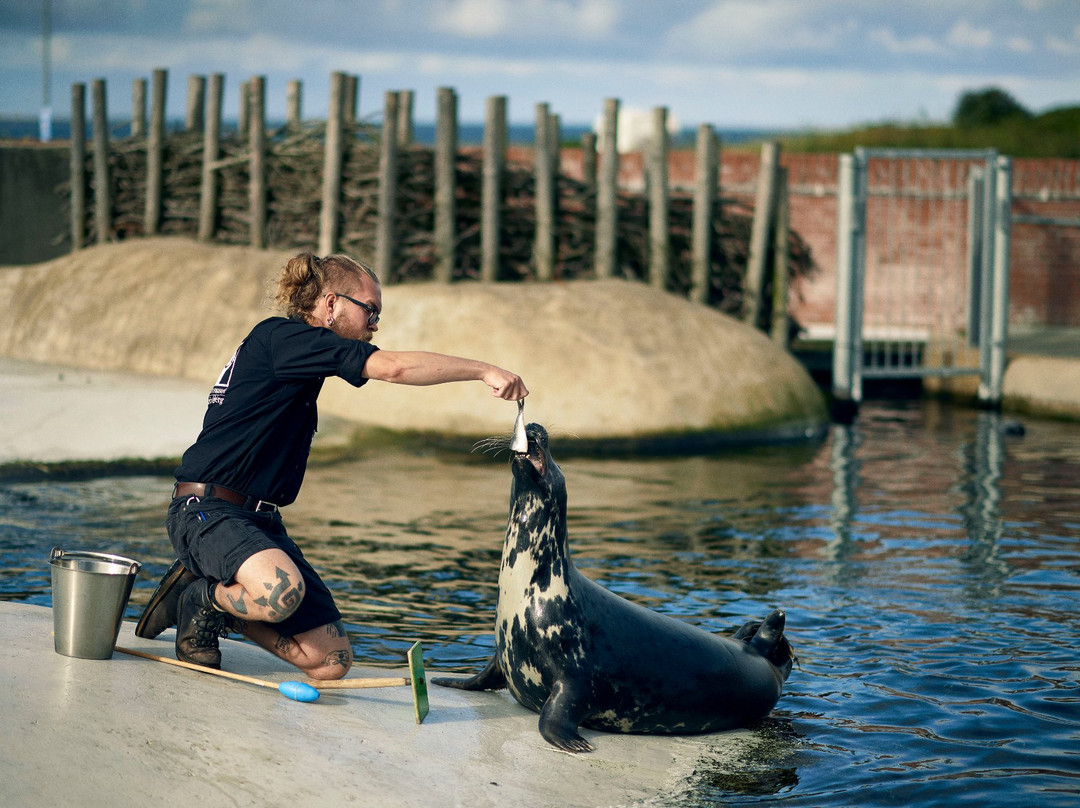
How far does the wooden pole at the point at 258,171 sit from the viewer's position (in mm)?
13914

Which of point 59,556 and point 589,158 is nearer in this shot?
point 59,556

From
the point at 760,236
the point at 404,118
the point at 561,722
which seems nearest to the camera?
the point at 561,722

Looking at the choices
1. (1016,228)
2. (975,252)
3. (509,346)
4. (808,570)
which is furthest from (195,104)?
(1016,228)

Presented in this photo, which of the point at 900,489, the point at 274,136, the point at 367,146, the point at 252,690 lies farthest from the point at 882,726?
the point at 274,136

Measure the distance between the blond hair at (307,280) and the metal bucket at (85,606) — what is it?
1102mm

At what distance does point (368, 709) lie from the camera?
15.4 feet

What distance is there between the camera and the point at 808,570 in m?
7.58

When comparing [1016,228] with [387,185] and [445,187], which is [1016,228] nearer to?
[445,187]

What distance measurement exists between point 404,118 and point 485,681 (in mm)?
9249

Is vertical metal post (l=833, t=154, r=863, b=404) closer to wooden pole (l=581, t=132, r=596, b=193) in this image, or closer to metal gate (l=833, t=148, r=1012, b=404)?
metal gate (l=833, t=148, r=1012, b=404)

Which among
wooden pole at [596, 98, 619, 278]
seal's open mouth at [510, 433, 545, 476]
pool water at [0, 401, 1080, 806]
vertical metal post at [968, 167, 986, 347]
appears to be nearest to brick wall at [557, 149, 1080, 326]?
vertical metal post at [968, 167, 986, 347]

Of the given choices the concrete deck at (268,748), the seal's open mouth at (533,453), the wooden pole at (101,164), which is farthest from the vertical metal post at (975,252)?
the concrete deck at (268,748)

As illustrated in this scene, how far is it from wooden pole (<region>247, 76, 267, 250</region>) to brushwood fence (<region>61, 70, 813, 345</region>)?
2 cm

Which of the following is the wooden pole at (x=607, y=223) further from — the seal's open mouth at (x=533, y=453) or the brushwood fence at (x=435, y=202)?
the seal's open mouth at (x=533, y=453)
